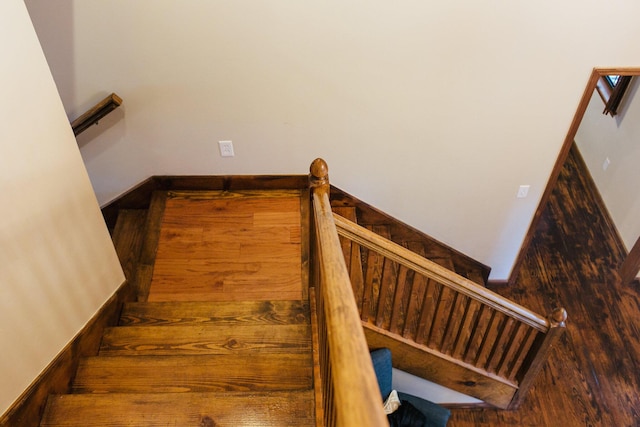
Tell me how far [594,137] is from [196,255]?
4210 millimetres

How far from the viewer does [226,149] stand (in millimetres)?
3168

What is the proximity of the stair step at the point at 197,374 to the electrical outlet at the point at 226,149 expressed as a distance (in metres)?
1.41

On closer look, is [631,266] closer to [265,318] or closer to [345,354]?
[265,318]

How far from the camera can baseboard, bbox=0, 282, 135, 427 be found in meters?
1.88

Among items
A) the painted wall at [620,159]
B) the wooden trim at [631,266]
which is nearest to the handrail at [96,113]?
the wooden trim at [631,266]

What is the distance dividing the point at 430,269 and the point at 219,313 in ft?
3.37

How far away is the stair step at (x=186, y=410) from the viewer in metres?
1.84

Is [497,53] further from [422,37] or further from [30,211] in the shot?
[30,211]

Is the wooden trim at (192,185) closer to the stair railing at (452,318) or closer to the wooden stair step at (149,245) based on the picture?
the wooden stair step at (149,245)

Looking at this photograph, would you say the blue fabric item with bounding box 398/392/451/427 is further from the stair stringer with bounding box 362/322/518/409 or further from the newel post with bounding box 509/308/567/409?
the newel post with bounding box 509/308/567/409

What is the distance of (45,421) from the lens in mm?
1962

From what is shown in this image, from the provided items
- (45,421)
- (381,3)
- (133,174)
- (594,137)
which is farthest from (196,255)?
(594,137)

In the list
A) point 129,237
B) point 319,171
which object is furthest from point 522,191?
point 129,237

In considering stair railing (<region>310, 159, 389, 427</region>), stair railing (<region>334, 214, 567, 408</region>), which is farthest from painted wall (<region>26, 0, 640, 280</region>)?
stair railing (<region>310, 159, 389, 427</region>)
